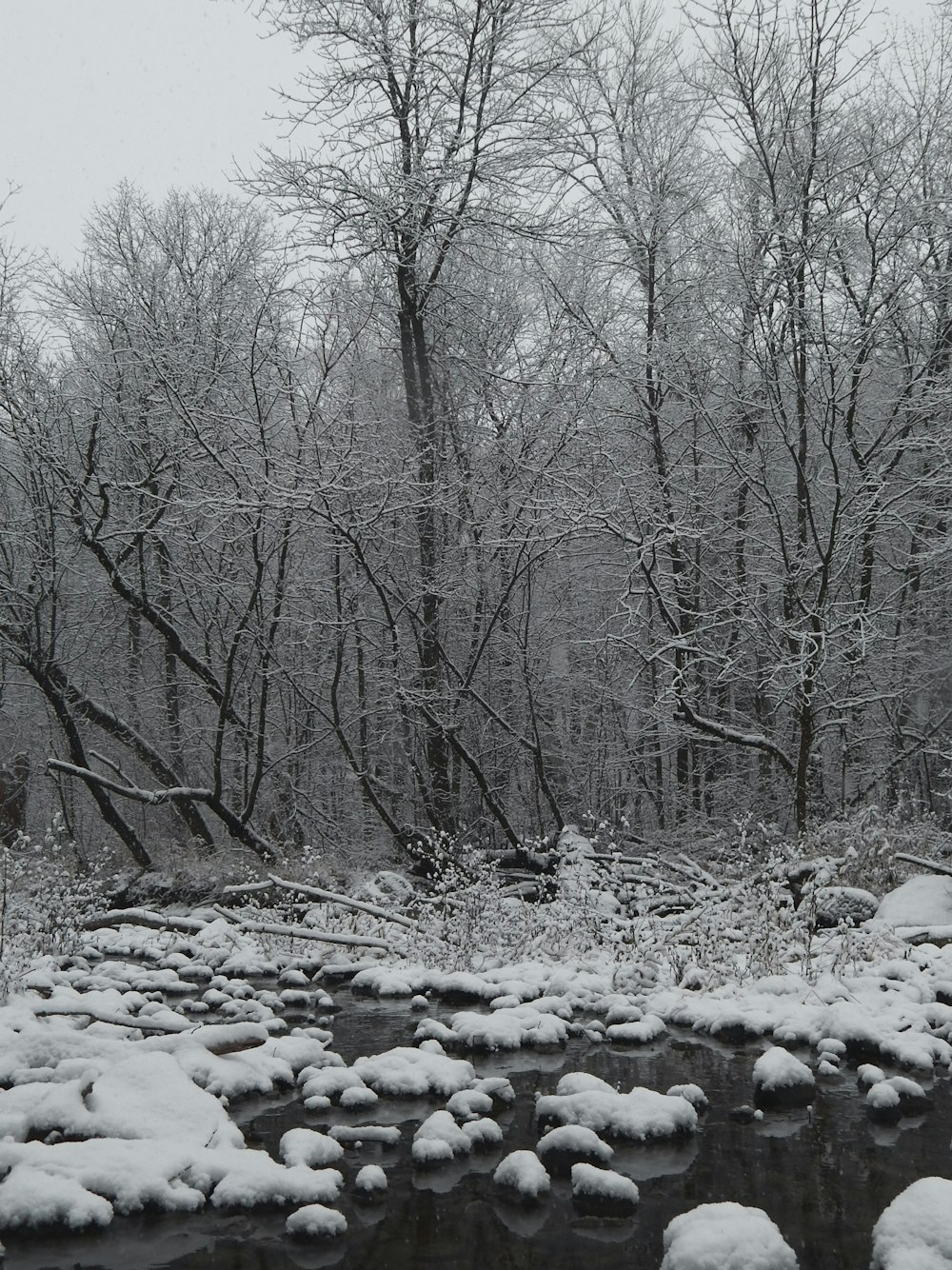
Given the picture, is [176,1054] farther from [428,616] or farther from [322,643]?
[322,643]

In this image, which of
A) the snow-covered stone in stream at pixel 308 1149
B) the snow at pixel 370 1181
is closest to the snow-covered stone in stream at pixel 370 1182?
the snow at pixel 370 1181

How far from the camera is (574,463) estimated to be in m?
12.6

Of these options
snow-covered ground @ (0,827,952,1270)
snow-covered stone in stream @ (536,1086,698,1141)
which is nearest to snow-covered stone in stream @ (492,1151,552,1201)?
snow-covered ground @ (0,827,952,1270)

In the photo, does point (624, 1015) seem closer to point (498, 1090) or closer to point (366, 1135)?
point (498, 1090)

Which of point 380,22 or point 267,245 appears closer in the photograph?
point 380,22

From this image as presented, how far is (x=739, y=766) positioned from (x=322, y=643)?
6538 mm

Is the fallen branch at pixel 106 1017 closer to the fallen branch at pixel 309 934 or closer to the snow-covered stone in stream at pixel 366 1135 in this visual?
the snow-covered stone in stream at pixel 366 1135

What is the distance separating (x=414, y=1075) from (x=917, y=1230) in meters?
2.54

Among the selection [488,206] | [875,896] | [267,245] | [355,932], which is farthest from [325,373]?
[875,896]

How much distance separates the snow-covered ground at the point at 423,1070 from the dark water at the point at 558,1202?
0.06m

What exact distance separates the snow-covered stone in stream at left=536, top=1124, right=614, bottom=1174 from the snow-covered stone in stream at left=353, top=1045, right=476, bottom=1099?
956mm

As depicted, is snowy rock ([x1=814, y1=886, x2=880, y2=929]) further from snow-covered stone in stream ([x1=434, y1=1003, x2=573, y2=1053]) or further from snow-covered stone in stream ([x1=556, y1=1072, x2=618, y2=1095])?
snow-covered stone in stream ([x1=556, y1=1072, x2=618, y2=1095])

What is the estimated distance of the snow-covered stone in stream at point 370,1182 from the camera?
4102 mm

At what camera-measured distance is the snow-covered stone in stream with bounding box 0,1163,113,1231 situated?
12.4 feet
